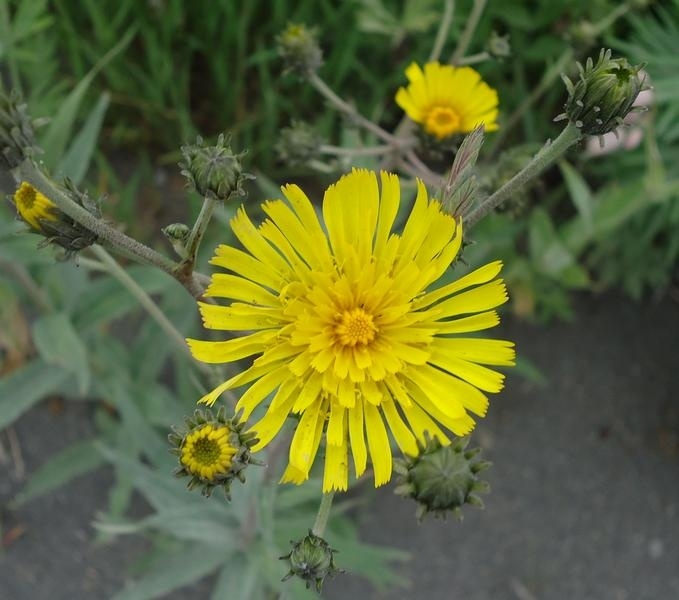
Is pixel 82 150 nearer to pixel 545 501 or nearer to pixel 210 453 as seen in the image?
pixel 210 453

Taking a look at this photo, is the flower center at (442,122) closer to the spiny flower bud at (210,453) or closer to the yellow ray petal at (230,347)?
the yellow ray petal at (230,347)

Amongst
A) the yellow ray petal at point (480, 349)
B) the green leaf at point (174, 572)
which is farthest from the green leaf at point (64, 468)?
the yellow ray petal at point (480, 349)

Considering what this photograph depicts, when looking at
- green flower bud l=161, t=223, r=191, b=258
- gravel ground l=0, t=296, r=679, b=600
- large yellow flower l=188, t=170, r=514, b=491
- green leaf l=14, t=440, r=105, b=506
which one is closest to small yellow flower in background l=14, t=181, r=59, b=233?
green flower bud l=161, t=223, r=191, b=258

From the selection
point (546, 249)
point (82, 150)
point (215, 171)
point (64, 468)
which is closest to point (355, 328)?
point (215, 171)

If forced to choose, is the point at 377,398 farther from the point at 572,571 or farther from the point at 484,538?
the point at 572,571

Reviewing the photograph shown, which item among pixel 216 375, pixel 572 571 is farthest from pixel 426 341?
pixel 572 571
